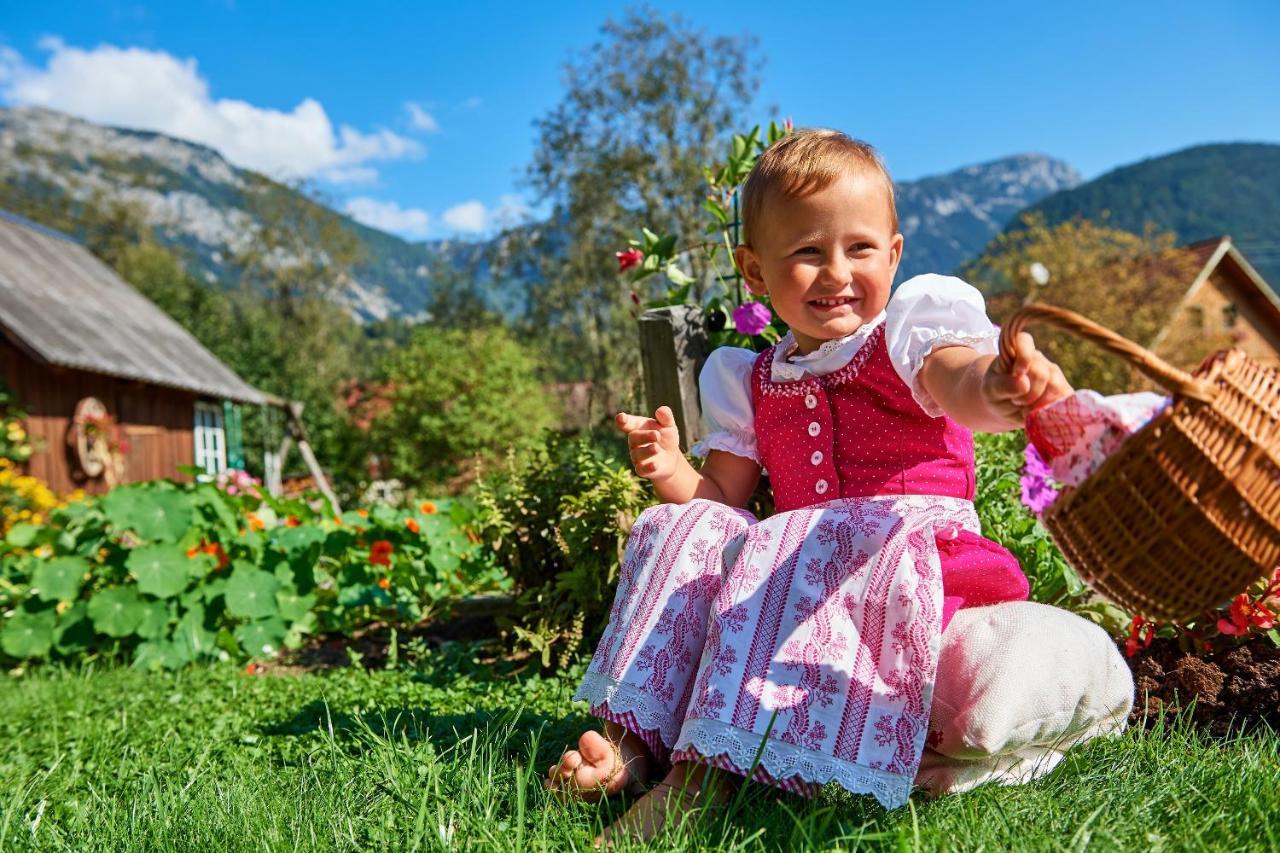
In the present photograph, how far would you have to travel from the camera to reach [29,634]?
12.5ft

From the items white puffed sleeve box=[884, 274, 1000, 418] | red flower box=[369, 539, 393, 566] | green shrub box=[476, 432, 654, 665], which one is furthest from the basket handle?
red flower box=[369, 539, 393, 566]

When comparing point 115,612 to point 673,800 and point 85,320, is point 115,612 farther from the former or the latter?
point 85,320

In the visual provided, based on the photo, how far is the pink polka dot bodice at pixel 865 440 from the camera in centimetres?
183

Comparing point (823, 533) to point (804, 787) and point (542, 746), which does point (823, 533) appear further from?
point (542, 746)

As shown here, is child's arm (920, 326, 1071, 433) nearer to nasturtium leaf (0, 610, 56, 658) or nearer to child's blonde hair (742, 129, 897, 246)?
child's blonde hair (742, 129, 897, 246)

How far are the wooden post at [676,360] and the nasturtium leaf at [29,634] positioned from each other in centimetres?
278

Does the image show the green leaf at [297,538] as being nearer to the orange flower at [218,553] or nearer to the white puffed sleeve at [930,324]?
the orange flower at [218,553]

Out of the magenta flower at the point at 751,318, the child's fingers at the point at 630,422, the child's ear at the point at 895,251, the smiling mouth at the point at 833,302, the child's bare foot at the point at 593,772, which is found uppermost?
the child's ear at the point at 895,251

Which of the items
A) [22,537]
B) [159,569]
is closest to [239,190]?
[22,537]

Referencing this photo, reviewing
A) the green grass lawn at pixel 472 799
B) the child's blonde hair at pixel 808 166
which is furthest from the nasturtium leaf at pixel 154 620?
the child's blonde hair at pixel 808 166

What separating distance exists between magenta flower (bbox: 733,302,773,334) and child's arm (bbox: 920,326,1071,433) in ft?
4.03

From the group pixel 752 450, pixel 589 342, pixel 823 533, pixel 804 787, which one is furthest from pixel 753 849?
pixel 589 342

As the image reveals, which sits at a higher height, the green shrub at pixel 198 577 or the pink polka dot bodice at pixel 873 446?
the pink polka dot bodice at pixel 873 446

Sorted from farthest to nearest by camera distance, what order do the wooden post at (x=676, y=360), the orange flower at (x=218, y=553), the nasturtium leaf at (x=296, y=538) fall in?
the nasturtium leaf at (x=296, y=538)
the orange flower at (x=218, y=553)
the wooden post at (x=676, y=360)
